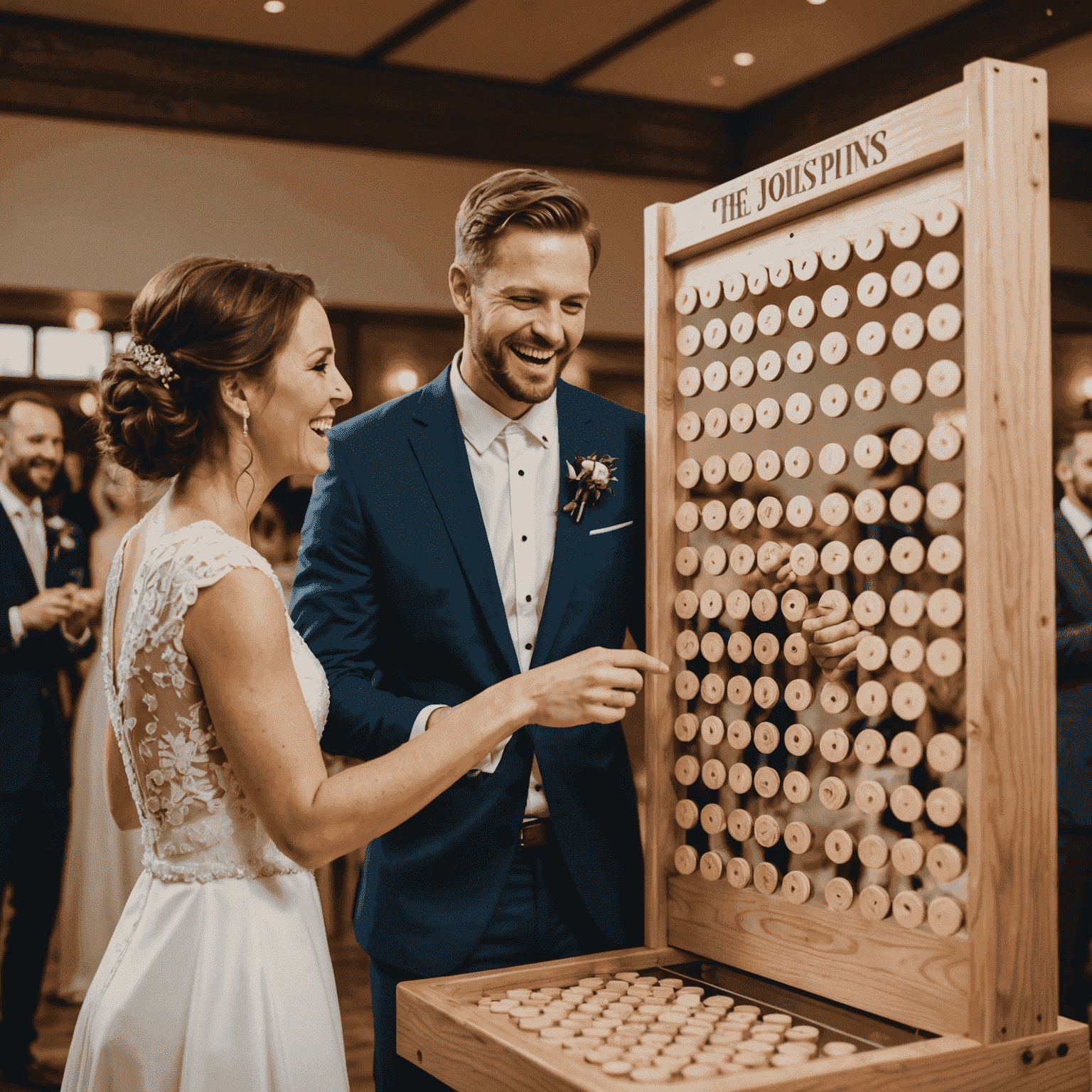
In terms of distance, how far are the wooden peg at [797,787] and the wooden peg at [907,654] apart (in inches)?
9.9

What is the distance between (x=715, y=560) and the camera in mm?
1943

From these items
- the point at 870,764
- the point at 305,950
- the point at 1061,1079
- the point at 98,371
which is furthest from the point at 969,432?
the point at 98,371

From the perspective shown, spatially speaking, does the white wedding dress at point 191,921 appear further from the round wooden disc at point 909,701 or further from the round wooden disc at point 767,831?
the round wooden disc at point 909,701

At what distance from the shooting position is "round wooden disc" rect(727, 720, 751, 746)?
1904 mm

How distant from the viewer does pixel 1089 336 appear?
5691mm

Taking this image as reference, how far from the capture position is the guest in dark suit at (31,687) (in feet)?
14.2

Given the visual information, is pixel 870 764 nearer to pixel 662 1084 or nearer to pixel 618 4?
pixel 662 1084

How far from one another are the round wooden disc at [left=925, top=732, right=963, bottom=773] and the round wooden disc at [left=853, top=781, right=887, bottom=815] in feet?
0.37

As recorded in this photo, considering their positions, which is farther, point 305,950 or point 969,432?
point 305,950

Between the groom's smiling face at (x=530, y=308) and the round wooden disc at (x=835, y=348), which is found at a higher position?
the groom's smiling face at (x=530, y=308)

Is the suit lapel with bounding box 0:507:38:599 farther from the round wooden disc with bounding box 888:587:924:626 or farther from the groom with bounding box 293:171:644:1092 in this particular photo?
the round wooden disc with bounding box 888:587:924:626

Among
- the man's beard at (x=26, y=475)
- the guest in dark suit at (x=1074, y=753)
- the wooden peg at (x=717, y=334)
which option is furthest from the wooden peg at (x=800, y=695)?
the man's beard at (x=26, y=475)

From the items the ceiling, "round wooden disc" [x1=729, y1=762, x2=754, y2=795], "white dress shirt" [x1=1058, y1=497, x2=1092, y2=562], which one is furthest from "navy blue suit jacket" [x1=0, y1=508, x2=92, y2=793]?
"white dress shirt" [x1=1058, y1=497, x2=1092, y2=562]

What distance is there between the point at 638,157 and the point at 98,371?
9.07 feet
